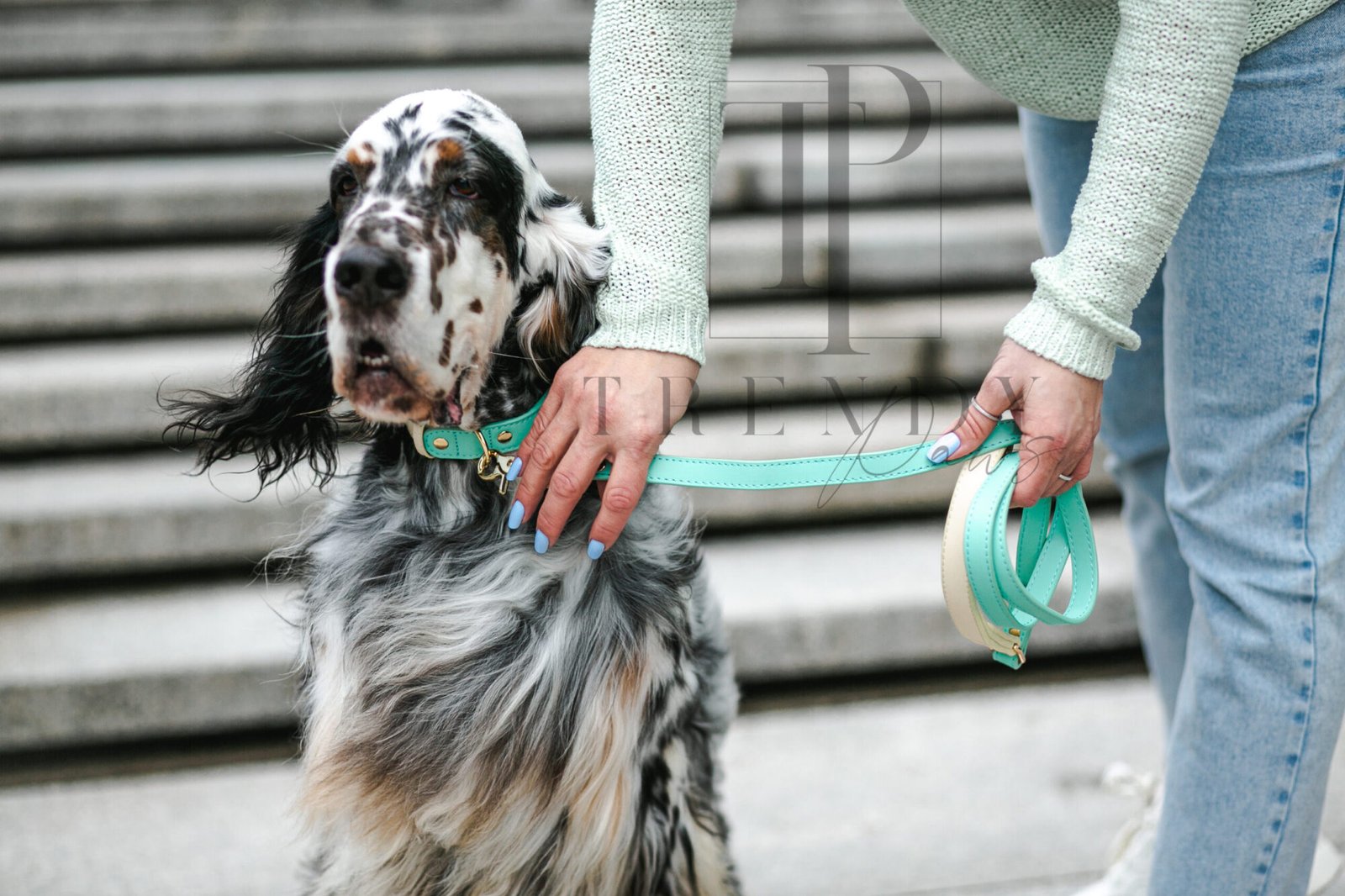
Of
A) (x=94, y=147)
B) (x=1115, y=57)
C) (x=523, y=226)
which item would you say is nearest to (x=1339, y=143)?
(x=1115, y=57)

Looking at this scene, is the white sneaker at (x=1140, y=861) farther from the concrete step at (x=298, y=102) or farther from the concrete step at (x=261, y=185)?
the concrete step at (x=298, y=102)

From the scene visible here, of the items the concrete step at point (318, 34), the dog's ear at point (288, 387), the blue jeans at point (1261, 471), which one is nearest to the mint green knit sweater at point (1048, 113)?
the blue jeans at point (1261, 471)

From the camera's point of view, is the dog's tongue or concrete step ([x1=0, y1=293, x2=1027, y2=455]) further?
concrete step ([x1=0, y1=293, x2=1027, y2=455])

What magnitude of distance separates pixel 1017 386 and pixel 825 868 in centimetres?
136

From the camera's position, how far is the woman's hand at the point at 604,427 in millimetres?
1362

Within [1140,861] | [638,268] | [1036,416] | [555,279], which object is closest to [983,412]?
[1036,416]

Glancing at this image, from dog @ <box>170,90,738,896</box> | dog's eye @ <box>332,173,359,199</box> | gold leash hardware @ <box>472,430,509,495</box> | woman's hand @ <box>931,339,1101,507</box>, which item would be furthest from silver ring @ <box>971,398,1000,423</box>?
dog's eye @ <box>332,173,359,199</box>

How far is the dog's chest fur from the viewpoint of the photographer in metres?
1.47

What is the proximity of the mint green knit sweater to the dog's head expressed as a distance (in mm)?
98

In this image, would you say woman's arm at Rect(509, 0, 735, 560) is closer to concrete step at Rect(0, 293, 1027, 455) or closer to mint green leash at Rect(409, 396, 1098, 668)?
mint green leash at Rect(409, 396, 1098, 668)

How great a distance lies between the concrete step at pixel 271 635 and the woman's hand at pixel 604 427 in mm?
1425

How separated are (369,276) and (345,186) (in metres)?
0.23

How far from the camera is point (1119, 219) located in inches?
51.9

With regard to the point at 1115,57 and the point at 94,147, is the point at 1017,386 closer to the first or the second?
the point at 1115,57
